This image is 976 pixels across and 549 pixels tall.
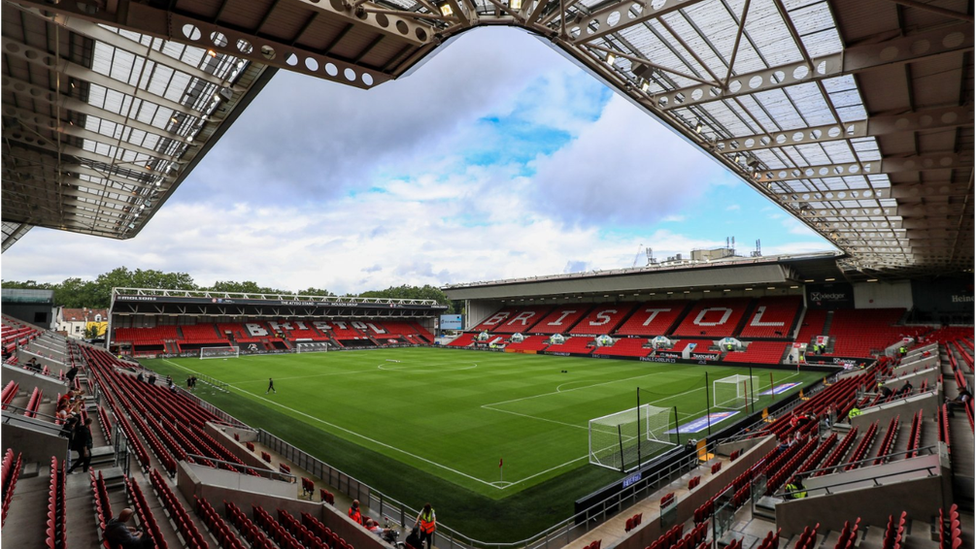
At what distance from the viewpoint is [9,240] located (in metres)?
38.2

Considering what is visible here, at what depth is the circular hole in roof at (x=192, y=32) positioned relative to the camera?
6.19 metres

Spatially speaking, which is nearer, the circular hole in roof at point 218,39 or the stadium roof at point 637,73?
the circular hole in roof at point 218,39

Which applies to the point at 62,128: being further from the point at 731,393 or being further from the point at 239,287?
the point at 239,287

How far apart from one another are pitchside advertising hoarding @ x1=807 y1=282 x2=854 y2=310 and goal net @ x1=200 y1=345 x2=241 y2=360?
6225 cm

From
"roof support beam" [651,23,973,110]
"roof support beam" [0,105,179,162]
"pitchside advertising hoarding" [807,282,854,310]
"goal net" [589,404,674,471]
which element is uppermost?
"roof support beam" [0,105,179,162]

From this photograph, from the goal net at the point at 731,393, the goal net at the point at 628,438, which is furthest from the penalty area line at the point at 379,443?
the goal net at the point at 731,393

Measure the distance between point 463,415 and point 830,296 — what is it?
4307 cm

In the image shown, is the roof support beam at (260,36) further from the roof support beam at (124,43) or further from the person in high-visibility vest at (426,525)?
the person in high-visibility vest at (426,525)

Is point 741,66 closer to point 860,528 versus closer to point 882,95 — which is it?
point 882,95

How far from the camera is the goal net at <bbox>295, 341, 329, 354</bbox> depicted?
59.9 m

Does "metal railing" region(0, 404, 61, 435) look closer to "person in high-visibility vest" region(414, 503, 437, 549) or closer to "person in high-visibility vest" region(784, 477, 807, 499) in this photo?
"person in high-visibility vest" region(414, 503, 437, 549)

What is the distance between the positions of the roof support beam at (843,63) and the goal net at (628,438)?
1098 cm

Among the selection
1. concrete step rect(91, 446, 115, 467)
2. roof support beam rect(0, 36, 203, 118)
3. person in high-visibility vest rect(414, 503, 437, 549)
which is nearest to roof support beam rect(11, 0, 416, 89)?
roof support beam rect(0, 36, 203, 118)

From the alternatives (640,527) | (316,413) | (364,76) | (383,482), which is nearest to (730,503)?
(640,527)
